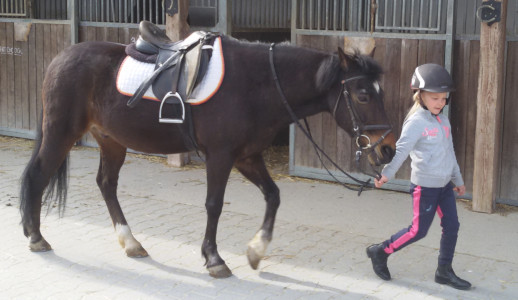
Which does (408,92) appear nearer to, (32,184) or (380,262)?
(380,262)

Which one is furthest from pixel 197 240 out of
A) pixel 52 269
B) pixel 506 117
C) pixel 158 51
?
pixel 506 117

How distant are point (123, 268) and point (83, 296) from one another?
0.56m

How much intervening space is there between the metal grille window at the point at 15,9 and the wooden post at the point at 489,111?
6.26 meters

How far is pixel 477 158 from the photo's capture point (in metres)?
6.45

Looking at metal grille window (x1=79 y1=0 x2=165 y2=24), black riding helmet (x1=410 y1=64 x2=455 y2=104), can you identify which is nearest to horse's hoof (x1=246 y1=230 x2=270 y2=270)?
black riding helmet (x1=410 y1=64 x2=455 y2=104)

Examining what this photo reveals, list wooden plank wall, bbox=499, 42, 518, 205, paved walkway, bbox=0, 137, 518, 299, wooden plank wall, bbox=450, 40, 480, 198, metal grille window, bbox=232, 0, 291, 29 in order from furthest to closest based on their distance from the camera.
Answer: metal grille window, bbox=232, 0, 291, 29 → wooden plank wall, bbox=450, 40, 480, 198 → wooden plank wall, bbox=499, 42, 518, 205 → paved walkway, bbox=0, 137, 518, 299

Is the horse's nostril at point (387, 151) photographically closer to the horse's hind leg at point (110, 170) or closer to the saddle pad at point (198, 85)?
the saddle pad at point (198, 85)

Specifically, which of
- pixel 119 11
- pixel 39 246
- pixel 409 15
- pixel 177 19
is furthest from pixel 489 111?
pixel 119 11

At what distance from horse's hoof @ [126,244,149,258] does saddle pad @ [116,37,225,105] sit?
112cm

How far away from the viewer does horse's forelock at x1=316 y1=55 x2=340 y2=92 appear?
4.60 m

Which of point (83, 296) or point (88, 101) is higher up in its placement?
point (88, 101)

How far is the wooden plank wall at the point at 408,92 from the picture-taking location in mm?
6801

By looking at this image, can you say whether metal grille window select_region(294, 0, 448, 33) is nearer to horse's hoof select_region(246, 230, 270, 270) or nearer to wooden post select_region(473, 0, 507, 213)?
wooden post select_region(473, 0, 507, 213)

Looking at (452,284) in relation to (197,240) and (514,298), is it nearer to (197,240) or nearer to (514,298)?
(514,298)
